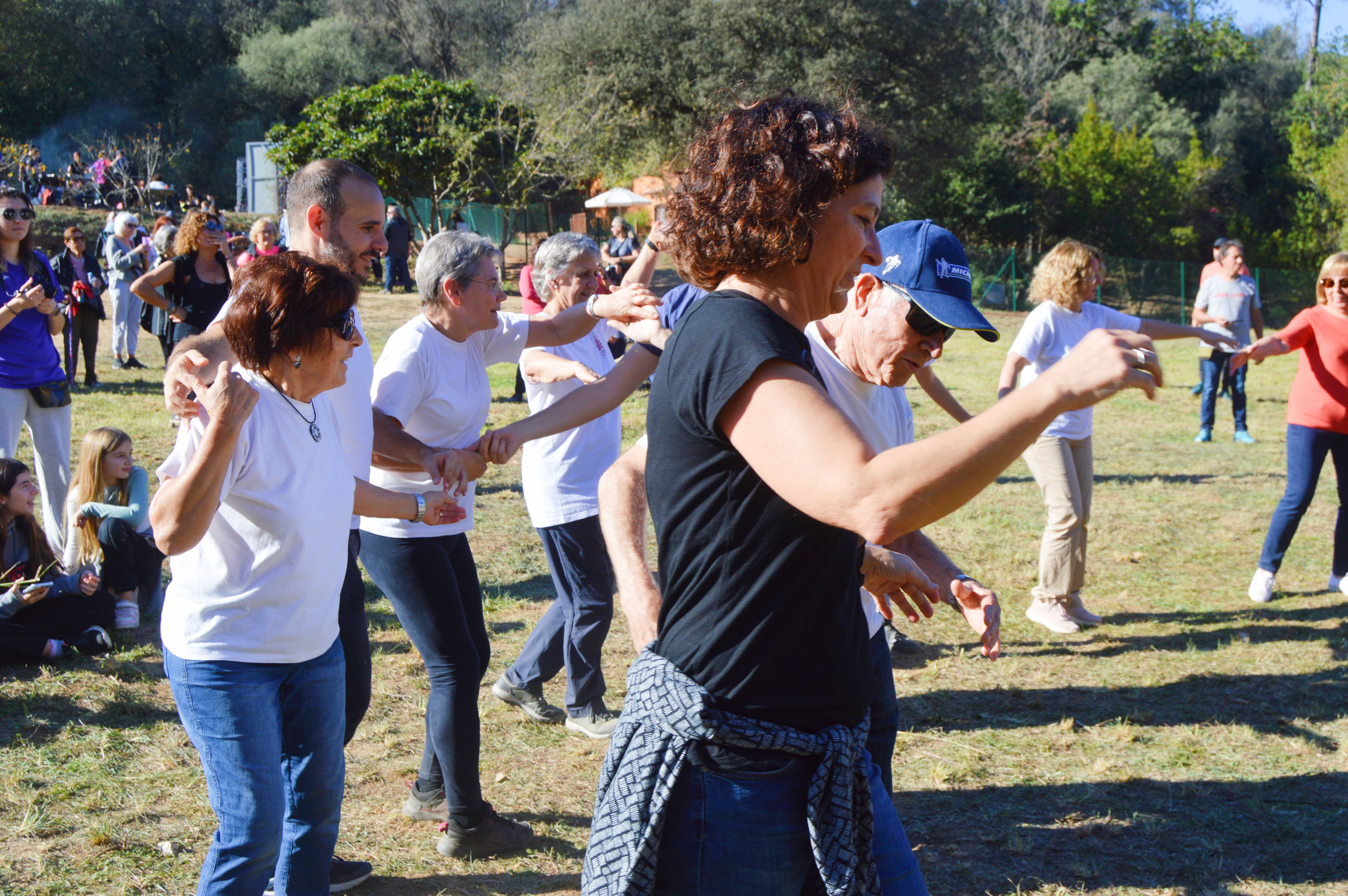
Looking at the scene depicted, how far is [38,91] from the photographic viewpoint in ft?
135

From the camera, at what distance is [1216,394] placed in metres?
11.4

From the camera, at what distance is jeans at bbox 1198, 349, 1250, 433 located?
1123 cm

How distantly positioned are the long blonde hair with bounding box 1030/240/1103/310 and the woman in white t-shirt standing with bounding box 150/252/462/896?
4282mm

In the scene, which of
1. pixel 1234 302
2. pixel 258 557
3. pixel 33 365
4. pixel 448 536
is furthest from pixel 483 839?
pixel 1234 302

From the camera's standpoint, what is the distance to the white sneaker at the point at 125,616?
211 inches

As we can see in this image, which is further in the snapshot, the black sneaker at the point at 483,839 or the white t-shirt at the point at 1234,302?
the white t-shirt at the point at 1234,302

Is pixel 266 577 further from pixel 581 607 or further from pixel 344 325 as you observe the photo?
pixel 581 607

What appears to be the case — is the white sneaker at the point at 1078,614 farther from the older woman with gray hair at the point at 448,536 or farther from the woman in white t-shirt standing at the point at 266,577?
the woman in white t-shirt standing at the point at 266,577

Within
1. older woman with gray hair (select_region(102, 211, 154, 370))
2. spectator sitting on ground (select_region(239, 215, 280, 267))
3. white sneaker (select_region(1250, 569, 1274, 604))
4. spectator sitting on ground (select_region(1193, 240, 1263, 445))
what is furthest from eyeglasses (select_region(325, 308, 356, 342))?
older woman with gray hair (select_region(102, 211, 154, 370))

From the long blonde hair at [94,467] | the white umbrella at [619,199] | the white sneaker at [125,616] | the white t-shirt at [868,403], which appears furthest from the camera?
the white umbrella at [619,199]

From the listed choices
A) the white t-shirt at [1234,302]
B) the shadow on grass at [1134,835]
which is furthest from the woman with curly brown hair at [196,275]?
the white t-shirt at [1234,302]

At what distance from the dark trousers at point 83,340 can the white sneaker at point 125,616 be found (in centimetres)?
688

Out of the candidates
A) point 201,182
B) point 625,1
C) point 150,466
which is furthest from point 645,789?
point 201,182

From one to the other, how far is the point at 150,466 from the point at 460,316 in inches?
241
